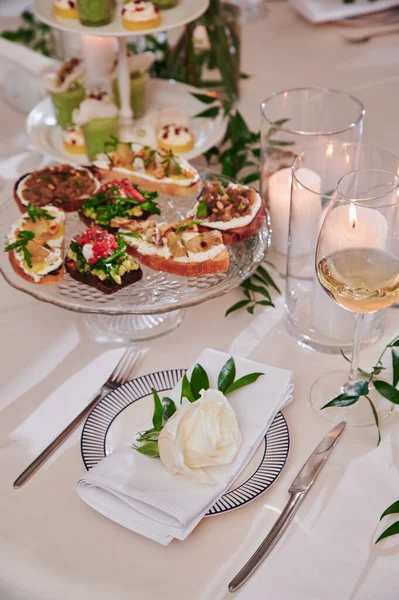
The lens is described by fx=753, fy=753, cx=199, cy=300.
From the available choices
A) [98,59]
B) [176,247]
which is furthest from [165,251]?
[98,59]

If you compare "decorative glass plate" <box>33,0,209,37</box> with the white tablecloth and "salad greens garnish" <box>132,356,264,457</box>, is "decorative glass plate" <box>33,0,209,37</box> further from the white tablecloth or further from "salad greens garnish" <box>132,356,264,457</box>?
"salad greens garnish" <box>132,356,264,457</box>

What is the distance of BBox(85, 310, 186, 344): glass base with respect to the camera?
131 cm

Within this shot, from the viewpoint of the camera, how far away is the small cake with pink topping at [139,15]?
1.62 m

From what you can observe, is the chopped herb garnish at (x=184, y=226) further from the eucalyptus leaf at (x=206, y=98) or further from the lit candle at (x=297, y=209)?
the eucalyptus leaf at (x=206, y=98)

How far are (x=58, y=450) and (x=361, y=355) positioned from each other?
51 cm

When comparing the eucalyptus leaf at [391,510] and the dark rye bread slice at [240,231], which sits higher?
the dark rye bread slice at [240,231]

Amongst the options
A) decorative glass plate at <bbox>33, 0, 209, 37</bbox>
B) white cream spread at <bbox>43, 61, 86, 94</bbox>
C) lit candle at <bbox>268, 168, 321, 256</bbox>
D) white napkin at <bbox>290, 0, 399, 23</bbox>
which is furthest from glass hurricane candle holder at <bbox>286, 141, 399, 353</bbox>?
white napkin at <bbox>290, 0, 399, 23</bbox>

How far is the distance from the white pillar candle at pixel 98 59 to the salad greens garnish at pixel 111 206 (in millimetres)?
659

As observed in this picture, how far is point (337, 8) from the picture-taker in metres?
2.32

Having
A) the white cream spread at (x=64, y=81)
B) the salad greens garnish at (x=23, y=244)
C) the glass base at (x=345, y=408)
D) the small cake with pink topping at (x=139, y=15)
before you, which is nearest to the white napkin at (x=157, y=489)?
the glass base at (x=345, y=408)

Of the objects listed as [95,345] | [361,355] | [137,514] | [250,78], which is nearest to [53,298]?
[95,345]

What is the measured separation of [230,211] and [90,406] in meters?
0.44

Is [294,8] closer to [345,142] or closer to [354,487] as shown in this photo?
[345,142]

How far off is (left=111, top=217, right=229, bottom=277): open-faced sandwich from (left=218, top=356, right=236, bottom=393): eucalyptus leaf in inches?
7.8
